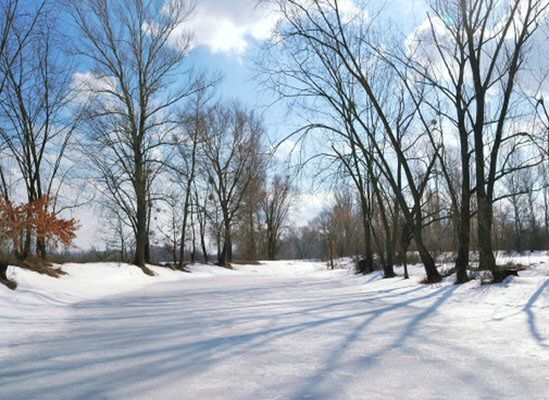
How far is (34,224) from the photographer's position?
12086mm

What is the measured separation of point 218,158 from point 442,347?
1133 inches

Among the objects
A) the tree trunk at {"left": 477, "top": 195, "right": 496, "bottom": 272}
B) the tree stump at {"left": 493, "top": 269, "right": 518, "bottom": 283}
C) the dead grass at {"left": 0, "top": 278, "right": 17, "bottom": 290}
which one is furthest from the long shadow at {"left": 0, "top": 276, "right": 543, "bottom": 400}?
the tree trunk at {"left": 477, "top": 195, "right": 496, "bottom": 272}

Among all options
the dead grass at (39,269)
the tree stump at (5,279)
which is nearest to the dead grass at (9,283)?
the tree stump at (5,279)

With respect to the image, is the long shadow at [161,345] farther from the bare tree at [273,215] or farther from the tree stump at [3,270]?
the bare tree at [273,215]

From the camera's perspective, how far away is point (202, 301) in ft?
29.1

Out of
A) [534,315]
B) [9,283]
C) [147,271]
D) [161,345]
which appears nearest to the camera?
[161,345]

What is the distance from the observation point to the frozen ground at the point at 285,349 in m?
3.02

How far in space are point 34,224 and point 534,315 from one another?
11894mm

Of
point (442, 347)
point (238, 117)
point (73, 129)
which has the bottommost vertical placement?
point (442, 347)

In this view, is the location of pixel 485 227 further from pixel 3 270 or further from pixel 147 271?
pixel 147 271

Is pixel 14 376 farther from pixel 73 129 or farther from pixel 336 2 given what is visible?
pixel 73 129

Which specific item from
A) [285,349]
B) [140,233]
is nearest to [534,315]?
[285,349]

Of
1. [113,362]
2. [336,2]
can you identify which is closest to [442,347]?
[113,362]

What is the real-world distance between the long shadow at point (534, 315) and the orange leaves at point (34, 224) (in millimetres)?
11338
